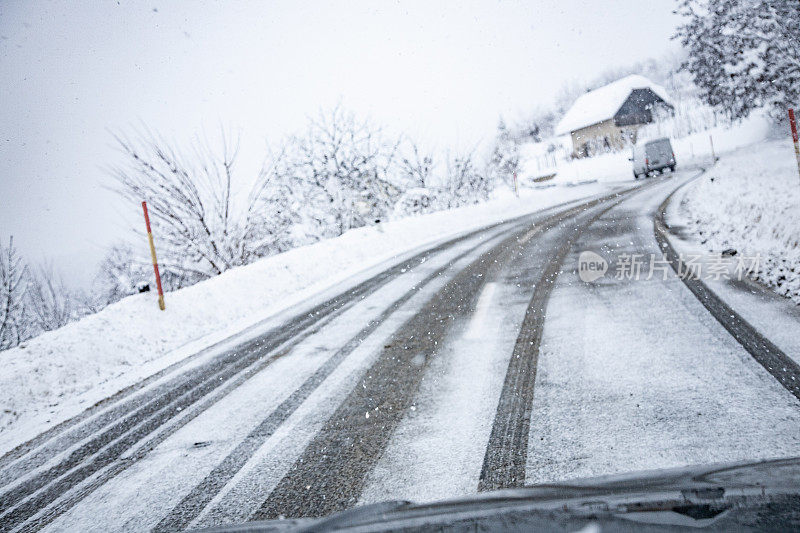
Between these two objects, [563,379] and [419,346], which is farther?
[419,346]

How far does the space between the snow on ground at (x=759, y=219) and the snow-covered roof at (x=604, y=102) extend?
46649 mm

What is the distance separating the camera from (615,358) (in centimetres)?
386

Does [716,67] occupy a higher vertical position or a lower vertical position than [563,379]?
higher

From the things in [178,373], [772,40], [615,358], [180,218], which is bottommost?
[615,358]

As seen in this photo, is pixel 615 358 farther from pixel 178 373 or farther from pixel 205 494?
pixel 178 373

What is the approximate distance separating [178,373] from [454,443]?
143 inches

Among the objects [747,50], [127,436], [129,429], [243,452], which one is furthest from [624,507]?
[747,50]

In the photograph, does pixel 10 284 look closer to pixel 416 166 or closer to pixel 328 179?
pixel 328 179

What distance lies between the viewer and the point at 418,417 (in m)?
3.32

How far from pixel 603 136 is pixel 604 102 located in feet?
16.3

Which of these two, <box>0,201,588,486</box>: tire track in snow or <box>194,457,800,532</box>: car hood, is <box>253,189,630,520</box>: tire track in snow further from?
<box>0,201,588,486</box>: tire track in snow

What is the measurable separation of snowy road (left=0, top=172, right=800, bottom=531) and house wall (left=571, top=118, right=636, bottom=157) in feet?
175

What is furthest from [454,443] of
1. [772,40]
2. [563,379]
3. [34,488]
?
[772,40]

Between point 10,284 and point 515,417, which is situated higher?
point 10,284
